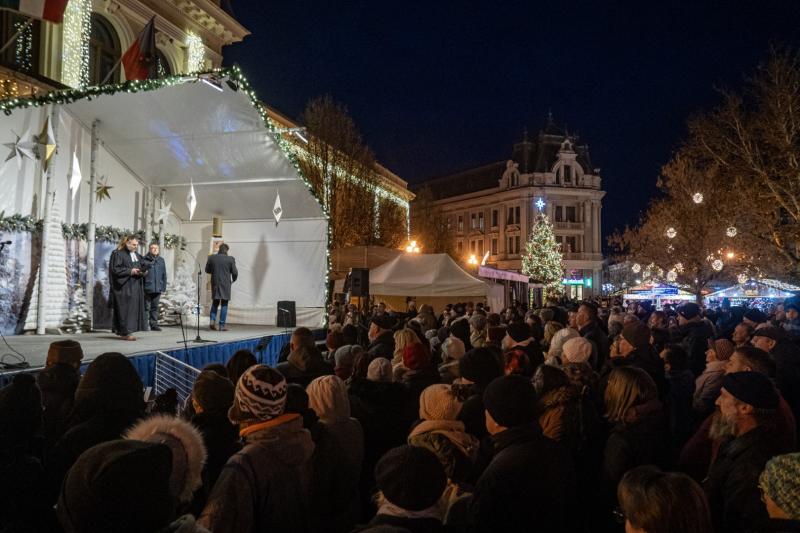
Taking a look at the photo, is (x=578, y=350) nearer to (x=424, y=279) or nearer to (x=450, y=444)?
(x=450, y=444)

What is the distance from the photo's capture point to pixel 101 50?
17062mm

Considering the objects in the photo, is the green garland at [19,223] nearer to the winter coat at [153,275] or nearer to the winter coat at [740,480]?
the winter coat at [153,275]

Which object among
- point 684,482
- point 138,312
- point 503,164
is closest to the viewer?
point 684,482

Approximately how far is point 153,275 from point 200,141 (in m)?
2.88

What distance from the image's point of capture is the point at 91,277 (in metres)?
11.2

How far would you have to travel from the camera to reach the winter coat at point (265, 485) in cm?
229

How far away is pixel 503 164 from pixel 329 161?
48.8 metres

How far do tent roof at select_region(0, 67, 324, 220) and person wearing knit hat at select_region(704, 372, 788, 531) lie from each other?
8.65 metres

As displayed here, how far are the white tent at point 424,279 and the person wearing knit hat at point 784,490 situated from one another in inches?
501

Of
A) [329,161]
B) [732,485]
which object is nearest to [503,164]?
[329,161]

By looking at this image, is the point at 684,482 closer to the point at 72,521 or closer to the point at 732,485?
the point at 732,485

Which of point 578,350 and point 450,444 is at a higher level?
point 578,350

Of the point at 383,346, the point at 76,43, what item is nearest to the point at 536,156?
the point at 76,43

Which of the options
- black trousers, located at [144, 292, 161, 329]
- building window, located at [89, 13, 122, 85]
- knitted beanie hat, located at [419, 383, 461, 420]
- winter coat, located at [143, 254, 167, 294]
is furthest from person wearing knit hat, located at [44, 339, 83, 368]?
building window, located at [89, 13, 122, 85]
